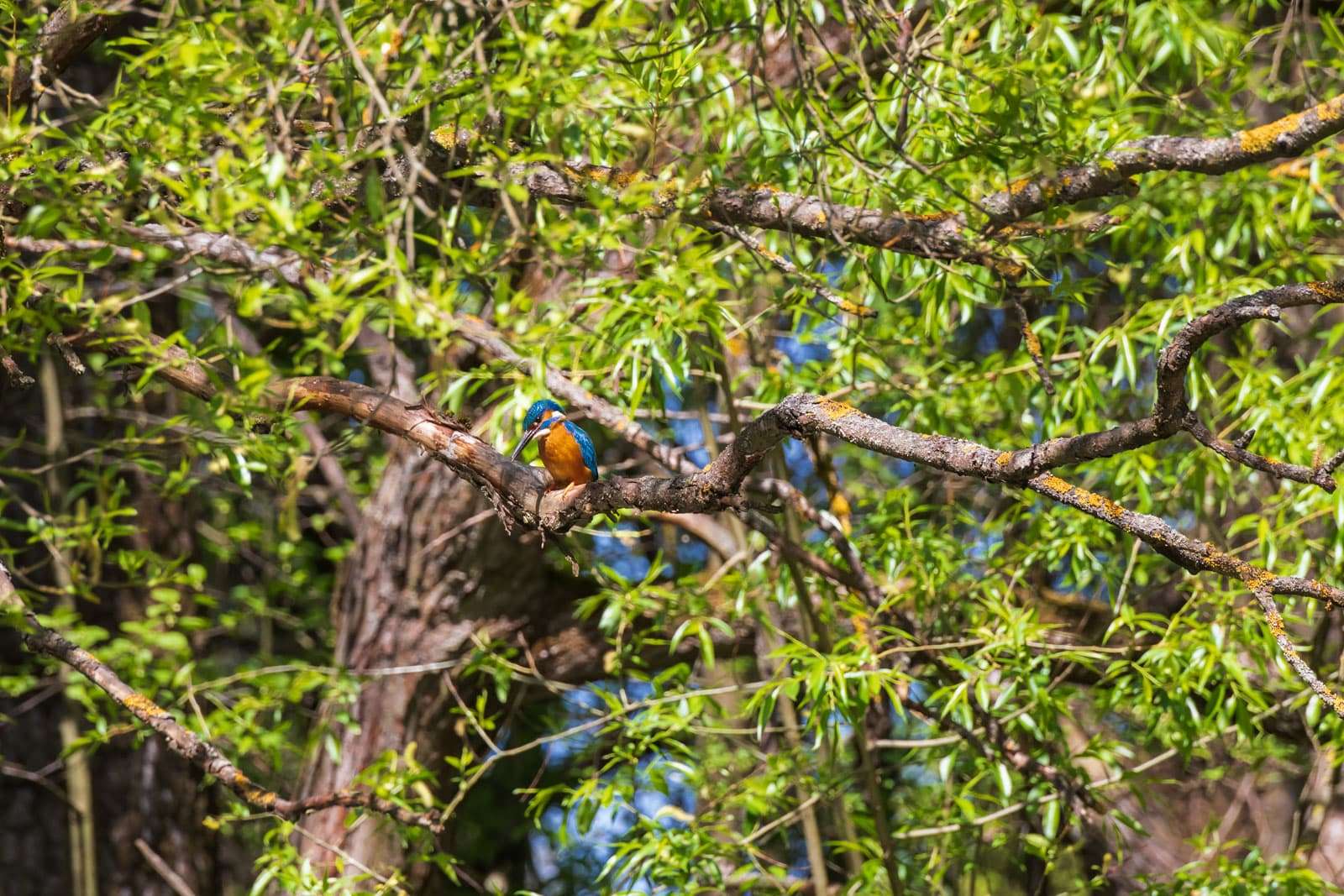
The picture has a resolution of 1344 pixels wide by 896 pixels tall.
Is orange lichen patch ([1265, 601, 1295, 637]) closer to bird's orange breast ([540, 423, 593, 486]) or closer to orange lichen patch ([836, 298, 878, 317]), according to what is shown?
orange lichen patch ([836, 298, 878, 317])

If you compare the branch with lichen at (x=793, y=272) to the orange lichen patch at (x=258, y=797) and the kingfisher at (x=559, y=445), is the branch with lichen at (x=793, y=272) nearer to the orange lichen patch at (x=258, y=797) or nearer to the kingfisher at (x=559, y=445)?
the kingfisher at (x=559, y=445)

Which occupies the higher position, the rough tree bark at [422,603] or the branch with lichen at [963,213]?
the branch with lichen at [963,213]

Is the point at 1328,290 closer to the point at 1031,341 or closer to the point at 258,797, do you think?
the point at 1031,341

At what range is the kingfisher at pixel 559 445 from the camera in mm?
2475

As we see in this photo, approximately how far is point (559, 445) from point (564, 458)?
37 millimetres

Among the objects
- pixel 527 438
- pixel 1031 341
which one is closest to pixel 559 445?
pixel 527 438

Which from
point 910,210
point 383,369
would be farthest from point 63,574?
point 910,210

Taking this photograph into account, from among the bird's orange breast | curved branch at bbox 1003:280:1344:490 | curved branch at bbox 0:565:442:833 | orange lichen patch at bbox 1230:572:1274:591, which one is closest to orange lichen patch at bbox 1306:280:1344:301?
curved branch at bbox 1003:280:1344:490

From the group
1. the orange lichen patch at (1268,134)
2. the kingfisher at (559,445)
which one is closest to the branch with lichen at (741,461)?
the kingfisher at (559,445)

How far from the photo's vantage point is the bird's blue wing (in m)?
2.59

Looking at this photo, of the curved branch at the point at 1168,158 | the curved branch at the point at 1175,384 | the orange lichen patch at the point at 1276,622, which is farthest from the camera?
the curved branch at the point at 1168,158

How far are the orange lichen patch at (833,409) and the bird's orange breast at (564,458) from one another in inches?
27.1

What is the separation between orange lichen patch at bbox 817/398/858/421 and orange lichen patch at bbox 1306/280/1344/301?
61cm

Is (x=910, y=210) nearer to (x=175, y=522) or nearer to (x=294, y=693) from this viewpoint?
(x=294, y=693)
